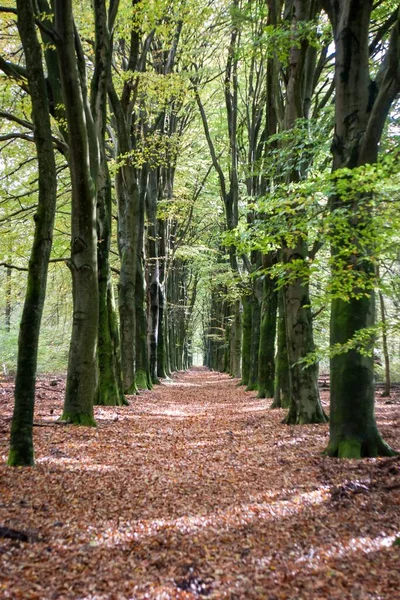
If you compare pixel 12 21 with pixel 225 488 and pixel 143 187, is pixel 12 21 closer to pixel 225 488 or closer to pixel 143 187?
pixel 143 187

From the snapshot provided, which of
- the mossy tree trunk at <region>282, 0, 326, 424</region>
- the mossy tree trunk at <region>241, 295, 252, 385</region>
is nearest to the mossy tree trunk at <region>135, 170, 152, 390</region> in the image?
the mossy tree trunk at <region>241, 295, 252, 385</region>

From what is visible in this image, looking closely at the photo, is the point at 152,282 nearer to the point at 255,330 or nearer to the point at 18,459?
the point at 255,330

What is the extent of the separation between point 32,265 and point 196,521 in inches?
134

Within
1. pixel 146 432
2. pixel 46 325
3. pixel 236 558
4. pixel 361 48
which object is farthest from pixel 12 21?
pixel 46 325

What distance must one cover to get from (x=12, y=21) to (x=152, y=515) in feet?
33.5

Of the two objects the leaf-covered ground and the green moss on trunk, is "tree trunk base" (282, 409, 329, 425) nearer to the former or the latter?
the leaf-covered ground

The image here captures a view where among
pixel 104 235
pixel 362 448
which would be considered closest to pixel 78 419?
pixel 104 235

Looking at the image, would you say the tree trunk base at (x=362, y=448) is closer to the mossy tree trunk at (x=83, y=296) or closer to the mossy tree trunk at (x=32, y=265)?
the mossy tree trunk at (x=32, y=265)

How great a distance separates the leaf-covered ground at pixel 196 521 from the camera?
311 cm

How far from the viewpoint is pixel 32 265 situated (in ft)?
18.2

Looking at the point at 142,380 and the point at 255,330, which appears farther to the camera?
the point at 255,330

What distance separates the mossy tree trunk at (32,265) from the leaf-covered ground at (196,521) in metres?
0.40

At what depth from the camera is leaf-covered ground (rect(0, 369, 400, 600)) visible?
3105 millimetres

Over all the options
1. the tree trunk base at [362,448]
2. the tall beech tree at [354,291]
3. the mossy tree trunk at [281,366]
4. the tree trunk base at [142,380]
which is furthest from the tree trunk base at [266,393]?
the tree trunk base at [362,448]
